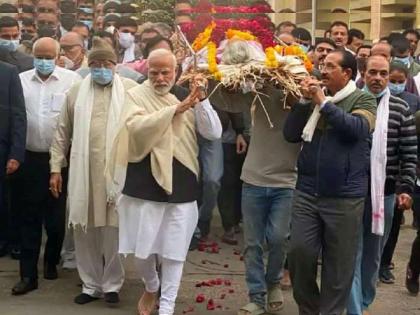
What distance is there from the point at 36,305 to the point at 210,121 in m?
2.05

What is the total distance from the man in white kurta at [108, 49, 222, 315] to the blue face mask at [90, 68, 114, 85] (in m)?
0.58

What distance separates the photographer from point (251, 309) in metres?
6.89

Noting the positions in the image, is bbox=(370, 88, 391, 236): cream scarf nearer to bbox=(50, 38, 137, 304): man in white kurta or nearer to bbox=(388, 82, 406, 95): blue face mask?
bbox=(388, 82, 406, 95): blue face mask

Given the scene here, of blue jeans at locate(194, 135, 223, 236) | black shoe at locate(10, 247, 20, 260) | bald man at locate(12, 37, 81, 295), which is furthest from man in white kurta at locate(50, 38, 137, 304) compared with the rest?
A: blue jeans at locate(194, 135, 223, 236)

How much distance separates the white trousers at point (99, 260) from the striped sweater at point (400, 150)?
2.18 metres

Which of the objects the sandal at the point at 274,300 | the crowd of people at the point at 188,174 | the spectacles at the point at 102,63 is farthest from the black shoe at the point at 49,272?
the sandal at the point at 274,300

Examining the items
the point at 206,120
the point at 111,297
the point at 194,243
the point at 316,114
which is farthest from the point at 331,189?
the point at 194,243

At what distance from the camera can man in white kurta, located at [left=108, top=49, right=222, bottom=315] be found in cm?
649

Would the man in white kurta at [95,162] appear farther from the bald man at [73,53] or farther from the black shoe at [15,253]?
the bald man at [73,53]

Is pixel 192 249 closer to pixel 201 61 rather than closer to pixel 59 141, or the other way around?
pixel 59 141

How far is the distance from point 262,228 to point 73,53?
10.3 feet

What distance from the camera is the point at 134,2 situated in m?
11.9

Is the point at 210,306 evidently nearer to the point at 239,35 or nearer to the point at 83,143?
the point at 83,143

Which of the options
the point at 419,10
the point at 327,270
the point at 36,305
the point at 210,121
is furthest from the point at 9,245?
the point at 419,10
